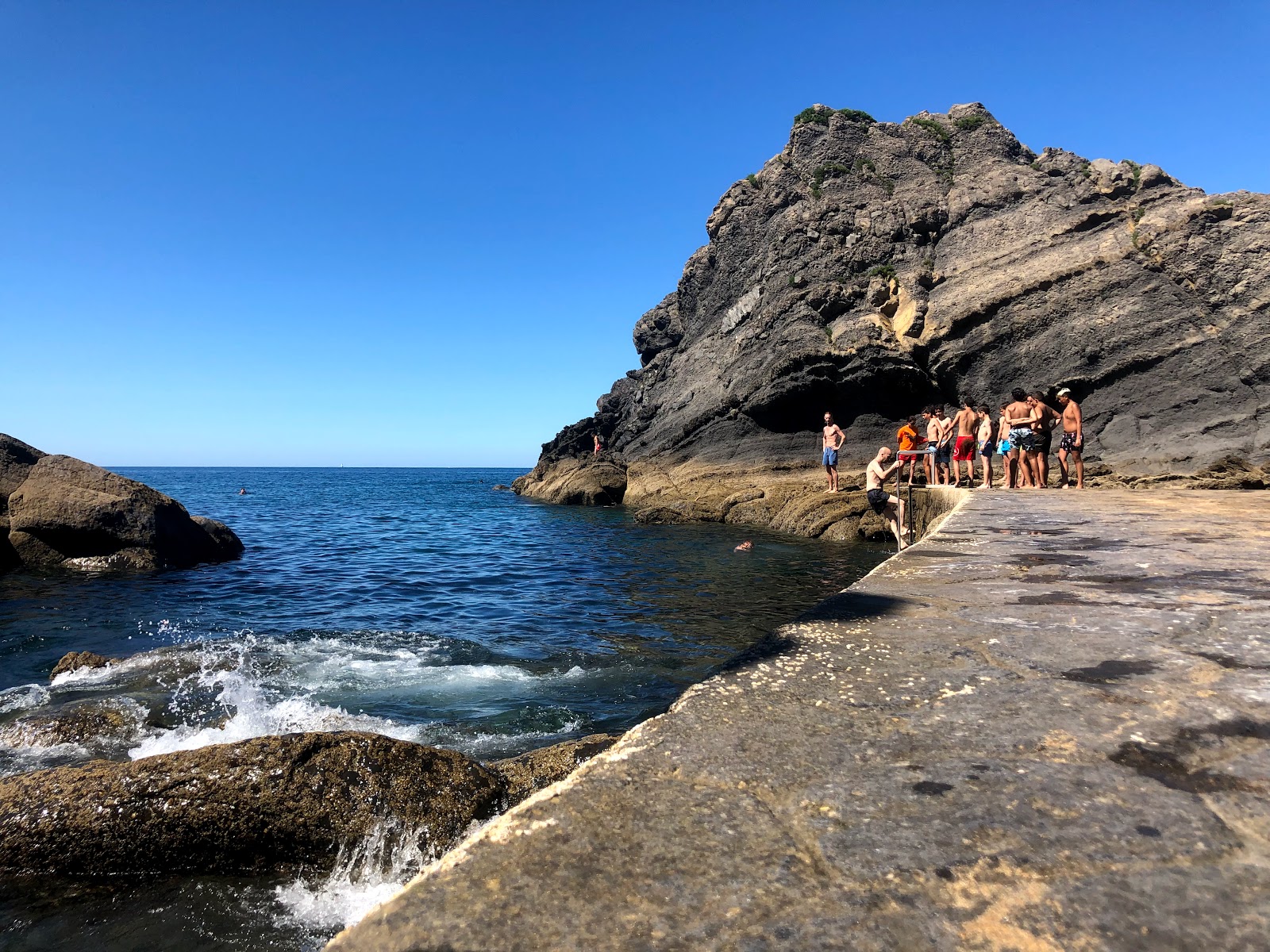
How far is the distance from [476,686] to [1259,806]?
6963mm

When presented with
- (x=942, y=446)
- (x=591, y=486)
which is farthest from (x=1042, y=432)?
(x=591, y=486)

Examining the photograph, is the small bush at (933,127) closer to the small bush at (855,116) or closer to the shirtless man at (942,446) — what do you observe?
the small bush at (855,116)

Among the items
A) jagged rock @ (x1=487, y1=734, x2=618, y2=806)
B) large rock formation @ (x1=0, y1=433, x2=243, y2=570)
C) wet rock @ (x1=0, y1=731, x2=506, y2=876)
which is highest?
large rock formation @ (x1=0, y1=433, x2=243, y2=570)

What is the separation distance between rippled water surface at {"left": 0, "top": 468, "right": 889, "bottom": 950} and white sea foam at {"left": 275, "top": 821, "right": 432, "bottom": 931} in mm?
11

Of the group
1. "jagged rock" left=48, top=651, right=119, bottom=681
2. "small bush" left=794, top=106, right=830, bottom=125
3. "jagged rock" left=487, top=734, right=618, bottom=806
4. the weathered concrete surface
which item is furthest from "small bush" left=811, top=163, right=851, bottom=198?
the weathered concrete surface

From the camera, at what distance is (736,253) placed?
116ft

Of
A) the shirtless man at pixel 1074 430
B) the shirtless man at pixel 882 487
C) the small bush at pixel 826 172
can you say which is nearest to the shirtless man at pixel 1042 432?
the shirtless man at pixel 1074 430

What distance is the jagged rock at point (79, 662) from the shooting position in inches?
313

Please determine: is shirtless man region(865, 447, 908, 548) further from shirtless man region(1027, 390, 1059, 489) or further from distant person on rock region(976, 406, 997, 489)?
distant person on rock region(976, 406, 997, 489)

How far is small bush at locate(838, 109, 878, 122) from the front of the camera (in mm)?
33250

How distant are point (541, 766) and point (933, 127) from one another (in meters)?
36.0

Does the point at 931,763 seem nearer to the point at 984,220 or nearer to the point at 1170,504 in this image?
the point at 1170,504

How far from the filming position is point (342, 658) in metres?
8.85

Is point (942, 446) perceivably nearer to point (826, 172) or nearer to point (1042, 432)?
point (1042, 432)
